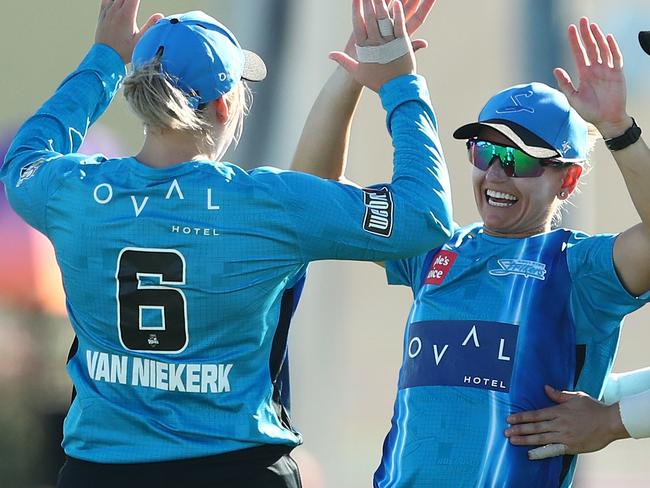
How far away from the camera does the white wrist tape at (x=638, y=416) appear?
240 cm

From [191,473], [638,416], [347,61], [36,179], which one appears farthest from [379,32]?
[638,416]

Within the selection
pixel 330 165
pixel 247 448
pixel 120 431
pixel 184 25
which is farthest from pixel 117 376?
pixel 330 165

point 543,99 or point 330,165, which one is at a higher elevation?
point 543,99

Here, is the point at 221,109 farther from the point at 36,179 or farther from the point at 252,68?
the point at 36,179

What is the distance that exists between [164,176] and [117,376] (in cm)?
38

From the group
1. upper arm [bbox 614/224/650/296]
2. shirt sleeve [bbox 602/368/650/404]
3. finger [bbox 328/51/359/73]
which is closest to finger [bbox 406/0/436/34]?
finger [bbox 328/51/359/73]

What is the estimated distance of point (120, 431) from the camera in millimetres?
2008

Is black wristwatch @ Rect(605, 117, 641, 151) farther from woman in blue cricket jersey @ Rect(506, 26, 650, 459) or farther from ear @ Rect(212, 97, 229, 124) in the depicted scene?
ear @ Rect(212, 97, 229, 124)

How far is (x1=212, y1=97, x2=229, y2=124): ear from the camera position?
2.06 m

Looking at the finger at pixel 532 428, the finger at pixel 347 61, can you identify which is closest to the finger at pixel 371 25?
the finger at pixel 347 61

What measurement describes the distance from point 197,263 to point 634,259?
99cm

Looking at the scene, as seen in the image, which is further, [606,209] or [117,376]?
[606,209]

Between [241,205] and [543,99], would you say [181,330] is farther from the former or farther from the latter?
[543,99]

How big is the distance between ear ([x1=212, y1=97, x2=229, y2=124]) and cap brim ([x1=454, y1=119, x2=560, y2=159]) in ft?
2.57
